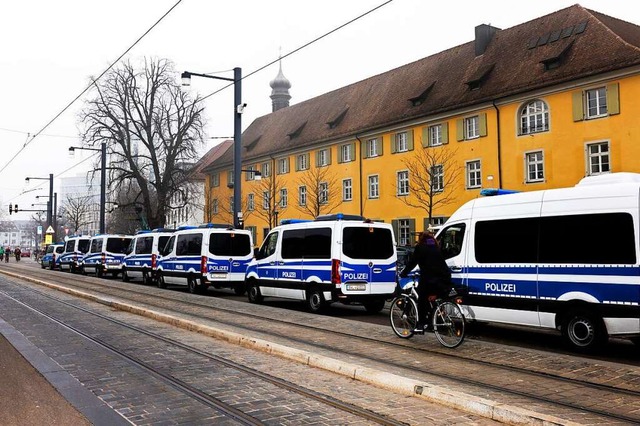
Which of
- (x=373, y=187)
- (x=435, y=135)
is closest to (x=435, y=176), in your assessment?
(x=435, y=135)

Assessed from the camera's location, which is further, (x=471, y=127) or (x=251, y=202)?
(x=251, y=202)

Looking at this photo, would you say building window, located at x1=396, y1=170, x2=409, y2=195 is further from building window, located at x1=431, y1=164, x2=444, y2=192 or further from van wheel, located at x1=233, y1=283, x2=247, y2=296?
van wheel, located at x1=233, y1=283, x2=247, y2=296

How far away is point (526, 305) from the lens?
9.74 m

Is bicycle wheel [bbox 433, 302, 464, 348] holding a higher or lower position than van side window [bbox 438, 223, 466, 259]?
lower

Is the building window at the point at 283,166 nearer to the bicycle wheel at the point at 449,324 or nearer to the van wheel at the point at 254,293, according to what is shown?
the van wheel at the point at 254,293

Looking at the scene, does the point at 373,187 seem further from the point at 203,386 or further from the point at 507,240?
the point at 203,386

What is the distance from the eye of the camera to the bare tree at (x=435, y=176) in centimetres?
3438

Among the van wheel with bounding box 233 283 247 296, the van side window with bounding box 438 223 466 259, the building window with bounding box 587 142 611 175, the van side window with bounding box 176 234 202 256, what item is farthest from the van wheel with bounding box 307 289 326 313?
the building window with bounding box 587 142 611 175

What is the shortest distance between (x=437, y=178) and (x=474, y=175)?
2053mm

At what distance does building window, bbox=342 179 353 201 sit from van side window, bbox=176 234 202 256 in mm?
22640

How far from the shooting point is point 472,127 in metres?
34.4

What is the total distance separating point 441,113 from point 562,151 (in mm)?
8006

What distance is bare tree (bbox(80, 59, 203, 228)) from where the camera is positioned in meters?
43.0

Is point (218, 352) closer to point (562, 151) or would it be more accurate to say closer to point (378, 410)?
point (378, 410)
